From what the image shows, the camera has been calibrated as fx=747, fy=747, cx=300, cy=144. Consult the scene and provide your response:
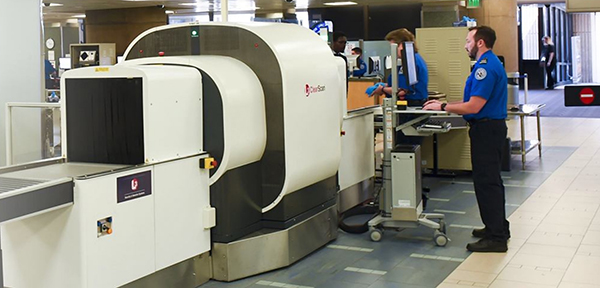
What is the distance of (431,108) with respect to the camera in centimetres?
566

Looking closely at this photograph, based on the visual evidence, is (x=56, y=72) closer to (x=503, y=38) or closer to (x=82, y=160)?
(x=503, y=38)

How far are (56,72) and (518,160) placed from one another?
11.5 m

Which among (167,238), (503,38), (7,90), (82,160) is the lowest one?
(167,238)

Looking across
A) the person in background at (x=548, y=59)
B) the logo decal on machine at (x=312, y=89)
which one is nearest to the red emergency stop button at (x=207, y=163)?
the logo decal on machine at (x=312, y=89)

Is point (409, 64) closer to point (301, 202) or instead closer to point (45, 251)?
point (301, 202)

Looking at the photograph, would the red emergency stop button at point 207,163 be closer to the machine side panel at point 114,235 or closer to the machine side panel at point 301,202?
the machine side panel at point 114,235

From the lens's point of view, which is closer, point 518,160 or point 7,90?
point 7,90

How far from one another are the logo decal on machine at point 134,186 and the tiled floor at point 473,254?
3.11 feet

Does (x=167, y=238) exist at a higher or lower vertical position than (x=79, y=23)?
lower

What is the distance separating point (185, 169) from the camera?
14.4ft

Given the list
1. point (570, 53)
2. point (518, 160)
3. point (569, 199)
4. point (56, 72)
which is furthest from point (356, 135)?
point (570, 53)

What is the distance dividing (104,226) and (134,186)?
0.28 m

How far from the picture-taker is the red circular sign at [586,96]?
1864mm

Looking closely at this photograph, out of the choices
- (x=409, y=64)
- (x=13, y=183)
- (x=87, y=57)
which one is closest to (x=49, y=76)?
(x=87, y=57)
